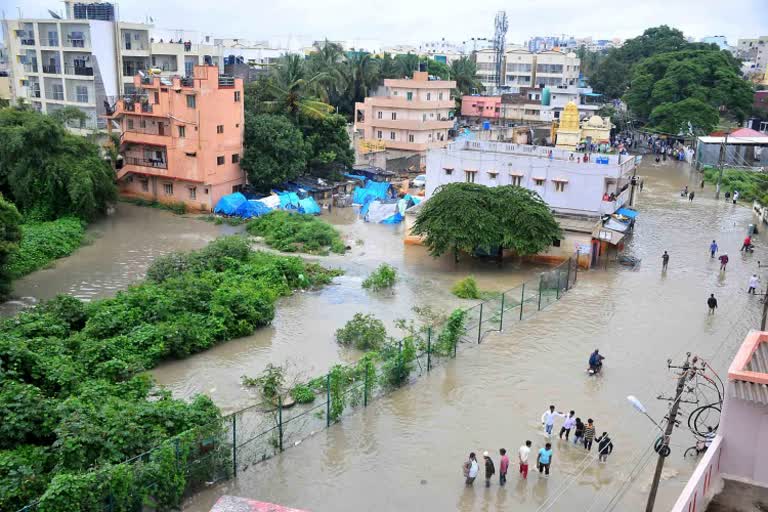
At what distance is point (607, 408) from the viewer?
1873cm

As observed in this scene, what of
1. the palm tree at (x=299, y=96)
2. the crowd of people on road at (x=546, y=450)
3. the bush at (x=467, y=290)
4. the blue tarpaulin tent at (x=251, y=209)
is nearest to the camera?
the crowd of people on road at (x=546, y=450)

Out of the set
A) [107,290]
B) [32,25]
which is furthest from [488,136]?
[107,290]

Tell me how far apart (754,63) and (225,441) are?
167928mm

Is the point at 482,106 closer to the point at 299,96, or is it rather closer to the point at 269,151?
the point at 299,96

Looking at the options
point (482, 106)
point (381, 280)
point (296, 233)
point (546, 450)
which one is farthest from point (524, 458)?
point (482, 106)

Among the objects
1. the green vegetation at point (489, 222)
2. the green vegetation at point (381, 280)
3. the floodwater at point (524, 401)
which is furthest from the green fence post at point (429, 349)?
the green vegetation at point (489, 222)

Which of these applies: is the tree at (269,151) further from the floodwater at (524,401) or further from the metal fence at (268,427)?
the metal fence at (268,427)

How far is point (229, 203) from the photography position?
130 ft

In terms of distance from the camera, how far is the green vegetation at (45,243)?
95.1ft

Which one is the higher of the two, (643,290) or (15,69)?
(15,69)

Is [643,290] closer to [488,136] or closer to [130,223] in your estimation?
[130,223]

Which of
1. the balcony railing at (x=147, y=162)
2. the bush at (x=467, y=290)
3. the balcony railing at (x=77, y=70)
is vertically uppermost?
the balcony railing at (x=77, y=70)

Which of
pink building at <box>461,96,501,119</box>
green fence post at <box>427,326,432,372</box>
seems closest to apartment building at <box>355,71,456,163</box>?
pink building at <box>461,96,501,119</box>

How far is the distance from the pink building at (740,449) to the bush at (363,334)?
10.5m
